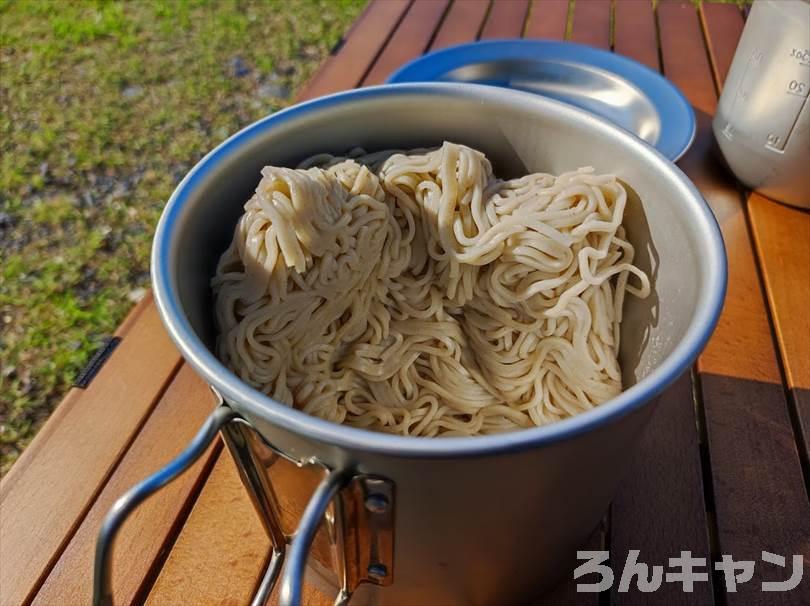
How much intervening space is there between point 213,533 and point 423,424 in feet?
1.12

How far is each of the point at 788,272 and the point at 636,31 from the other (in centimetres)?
102

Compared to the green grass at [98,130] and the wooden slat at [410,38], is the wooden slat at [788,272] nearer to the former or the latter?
the wooden slat at [410,38]

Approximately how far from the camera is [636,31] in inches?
77.7

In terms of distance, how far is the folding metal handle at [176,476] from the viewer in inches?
20.0

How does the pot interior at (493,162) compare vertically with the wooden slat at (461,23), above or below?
above

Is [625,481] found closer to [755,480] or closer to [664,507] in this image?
[664,507]

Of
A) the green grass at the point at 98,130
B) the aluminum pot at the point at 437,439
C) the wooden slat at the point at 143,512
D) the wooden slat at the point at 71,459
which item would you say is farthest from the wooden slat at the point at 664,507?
the green grass at the point at 98,130

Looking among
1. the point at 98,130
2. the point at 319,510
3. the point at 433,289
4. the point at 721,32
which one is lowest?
the point at 98,130

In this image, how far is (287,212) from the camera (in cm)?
80

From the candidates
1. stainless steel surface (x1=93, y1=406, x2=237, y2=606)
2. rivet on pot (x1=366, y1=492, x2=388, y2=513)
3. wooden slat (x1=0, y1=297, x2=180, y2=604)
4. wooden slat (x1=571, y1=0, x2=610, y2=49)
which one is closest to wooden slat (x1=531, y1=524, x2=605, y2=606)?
rivet on pot (x1=366, y1=492, x2=388, y2=513)

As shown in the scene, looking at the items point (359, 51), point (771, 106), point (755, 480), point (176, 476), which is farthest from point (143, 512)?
point (359, 51)

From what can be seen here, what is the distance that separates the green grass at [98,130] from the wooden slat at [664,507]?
4.53 ft

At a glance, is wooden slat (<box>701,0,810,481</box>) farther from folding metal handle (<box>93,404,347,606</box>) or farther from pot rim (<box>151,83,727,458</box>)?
folding metal handle (<box>93,404,347,606</box>)

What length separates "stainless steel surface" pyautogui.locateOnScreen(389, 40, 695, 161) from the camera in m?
1.47
